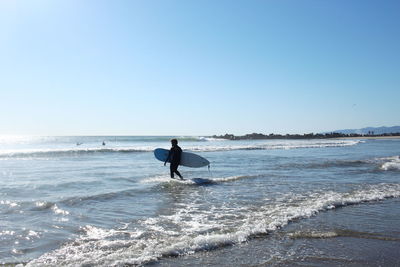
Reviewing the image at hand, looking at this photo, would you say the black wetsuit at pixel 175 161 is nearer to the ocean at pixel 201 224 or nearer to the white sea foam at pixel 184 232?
the ocean at pixel 201 224

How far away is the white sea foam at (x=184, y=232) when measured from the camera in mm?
5492

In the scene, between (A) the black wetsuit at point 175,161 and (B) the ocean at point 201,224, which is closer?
(B) the ocean at point 201,224

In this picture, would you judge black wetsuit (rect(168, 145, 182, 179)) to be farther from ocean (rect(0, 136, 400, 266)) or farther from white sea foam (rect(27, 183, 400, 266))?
white sea foam (rect(27, 183, 400, 266))

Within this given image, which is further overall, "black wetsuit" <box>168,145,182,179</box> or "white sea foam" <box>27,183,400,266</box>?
"black wetsuit" <box>168,145,182,179</box>

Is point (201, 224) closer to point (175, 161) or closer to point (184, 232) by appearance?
point (184, 232)

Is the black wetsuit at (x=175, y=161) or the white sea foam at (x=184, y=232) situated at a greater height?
the black wetsuit at (x=175, y=161)

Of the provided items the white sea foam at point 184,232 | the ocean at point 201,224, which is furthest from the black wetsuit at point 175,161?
the white sea foam at point 184,232

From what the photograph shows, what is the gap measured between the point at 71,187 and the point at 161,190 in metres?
3.42

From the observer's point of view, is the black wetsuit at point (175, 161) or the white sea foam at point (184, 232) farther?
the black wetsuit at point (175, 161)

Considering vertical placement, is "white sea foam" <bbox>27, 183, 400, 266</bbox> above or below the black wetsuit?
below

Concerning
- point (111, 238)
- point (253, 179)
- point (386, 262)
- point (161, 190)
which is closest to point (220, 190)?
point (161, 190)

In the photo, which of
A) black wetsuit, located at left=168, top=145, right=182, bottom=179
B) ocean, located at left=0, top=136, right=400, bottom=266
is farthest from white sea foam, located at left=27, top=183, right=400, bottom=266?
black wetsuit, located at left=168, top=145, right=182, bottom=179

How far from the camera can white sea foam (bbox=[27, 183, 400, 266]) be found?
18.0 feet

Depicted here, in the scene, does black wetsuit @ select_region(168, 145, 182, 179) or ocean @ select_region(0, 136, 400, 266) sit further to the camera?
black wetsuit @ select_region(168, 145, 182, 179)
